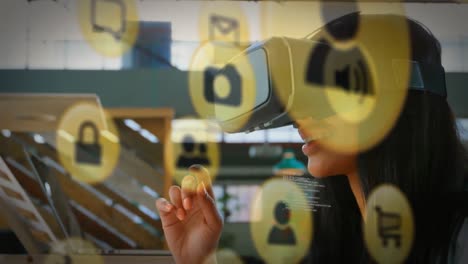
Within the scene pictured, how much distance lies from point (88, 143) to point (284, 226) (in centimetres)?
86

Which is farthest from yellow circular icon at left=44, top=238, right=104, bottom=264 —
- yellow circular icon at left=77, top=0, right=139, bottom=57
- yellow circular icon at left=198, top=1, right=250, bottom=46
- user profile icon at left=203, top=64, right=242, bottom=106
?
user profile icon at left=203, top=64, right=242, bottom=106

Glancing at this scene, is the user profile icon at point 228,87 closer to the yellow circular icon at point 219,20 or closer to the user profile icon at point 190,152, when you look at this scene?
the yellow circular icon at point 219,20

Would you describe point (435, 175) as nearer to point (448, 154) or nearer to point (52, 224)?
point (448, 154)

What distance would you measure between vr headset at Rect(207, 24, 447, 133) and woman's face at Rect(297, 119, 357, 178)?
0.07m

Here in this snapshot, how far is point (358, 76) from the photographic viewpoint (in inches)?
21.0

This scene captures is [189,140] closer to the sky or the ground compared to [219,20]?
closer to the ground

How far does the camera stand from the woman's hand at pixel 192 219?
1.89 feet

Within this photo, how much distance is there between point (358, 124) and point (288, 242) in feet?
2.40

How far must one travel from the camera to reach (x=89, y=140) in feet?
6.13

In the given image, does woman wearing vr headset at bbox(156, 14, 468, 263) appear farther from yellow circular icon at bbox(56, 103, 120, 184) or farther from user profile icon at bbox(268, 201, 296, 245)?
yellow circular icon at bbox(56, 103, 120, 184)

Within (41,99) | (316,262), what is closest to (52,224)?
(41,99)

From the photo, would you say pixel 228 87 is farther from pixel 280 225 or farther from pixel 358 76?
pixel 280 225

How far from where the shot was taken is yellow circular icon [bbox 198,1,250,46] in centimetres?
124

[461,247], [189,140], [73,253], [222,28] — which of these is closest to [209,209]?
[461,247]
